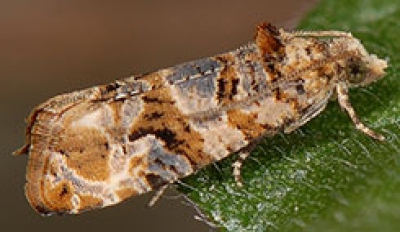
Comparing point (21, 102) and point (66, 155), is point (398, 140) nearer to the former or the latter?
point (66, 155)

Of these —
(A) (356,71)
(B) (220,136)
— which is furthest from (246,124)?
(A) (356,71)

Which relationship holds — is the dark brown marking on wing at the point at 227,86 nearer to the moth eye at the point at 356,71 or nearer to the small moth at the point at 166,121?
the small moth at the point at 166,121

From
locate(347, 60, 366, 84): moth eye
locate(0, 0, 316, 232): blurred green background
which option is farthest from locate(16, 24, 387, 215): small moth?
locate(0, 0, 316, 232): blurred green background

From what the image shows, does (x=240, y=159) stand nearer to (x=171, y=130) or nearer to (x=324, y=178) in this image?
(x=171, y=130)

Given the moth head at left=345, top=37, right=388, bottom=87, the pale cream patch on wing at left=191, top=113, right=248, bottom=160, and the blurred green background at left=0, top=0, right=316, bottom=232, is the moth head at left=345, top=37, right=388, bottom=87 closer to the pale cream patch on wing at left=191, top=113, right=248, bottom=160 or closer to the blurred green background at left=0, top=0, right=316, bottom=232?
the pale cream patch on wing at left=191, top=113, right=248, bottom=160

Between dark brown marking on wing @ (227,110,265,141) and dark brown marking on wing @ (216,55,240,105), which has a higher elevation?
dark brown marking on wing @ (216,55,240,105)

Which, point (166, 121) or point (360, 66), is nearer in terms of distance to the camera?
point (166, 121)

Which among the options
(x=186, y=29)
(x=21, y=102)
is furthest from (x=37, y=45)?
(x=186, y=29)
